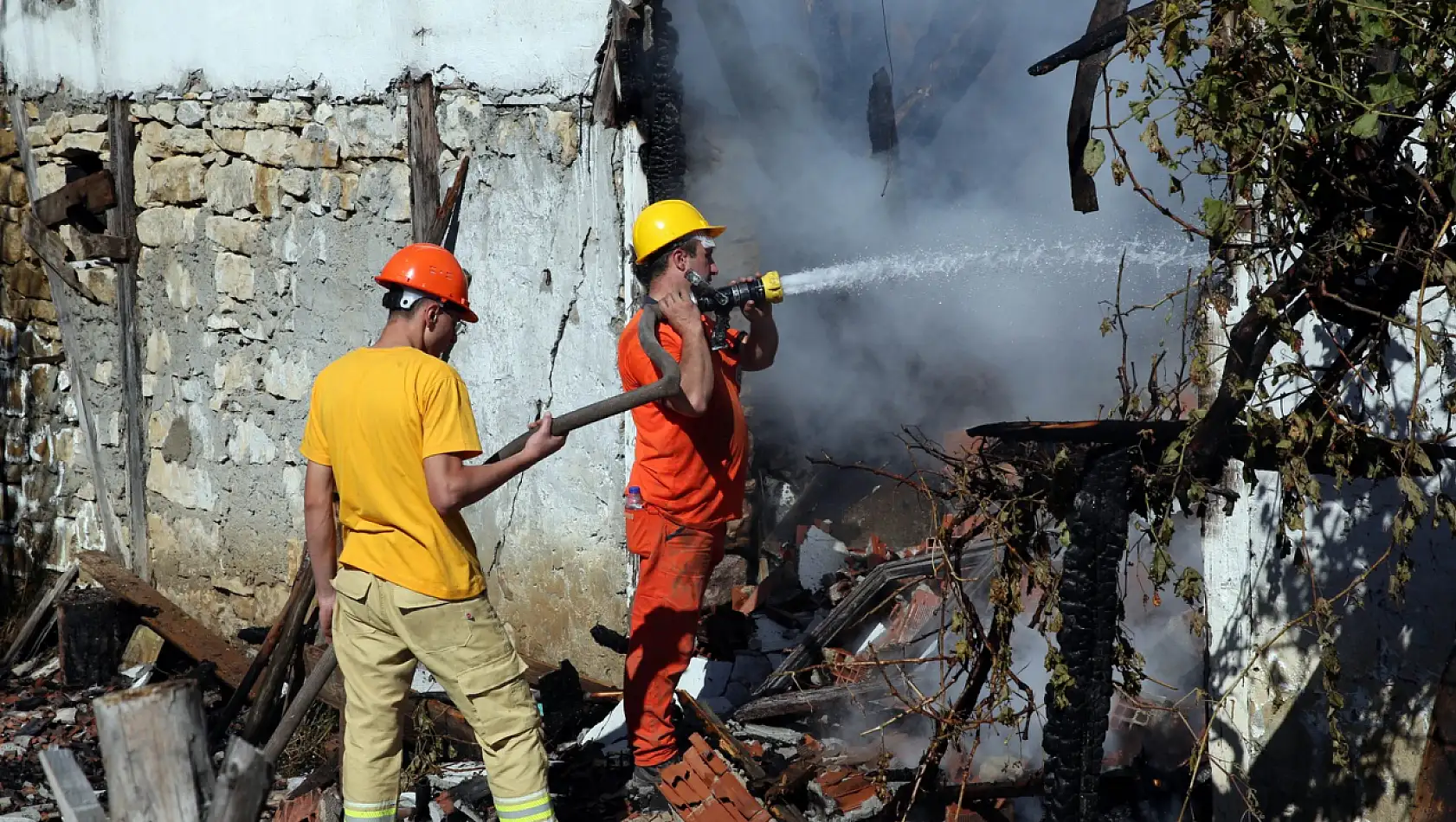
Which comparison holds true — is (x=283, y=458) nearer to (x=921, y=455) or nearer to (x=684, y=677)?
(x=684, y=677)

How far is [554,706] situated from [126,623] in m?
2.83

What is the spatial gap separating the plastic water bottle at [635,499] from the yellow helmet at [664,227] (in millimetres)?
855

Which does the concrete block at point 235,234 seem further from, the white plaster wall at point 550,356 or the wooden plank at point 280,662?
the wooden plank at point 280,662

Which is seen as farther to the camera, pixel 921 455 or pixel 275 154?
pixel 921 455

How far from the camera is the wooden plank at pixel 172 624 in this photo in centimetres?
578

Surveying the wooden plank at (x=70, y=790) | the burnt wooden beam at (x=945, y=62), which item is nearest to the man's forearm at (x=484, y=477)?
the wooden plank at (x=70, y=790)

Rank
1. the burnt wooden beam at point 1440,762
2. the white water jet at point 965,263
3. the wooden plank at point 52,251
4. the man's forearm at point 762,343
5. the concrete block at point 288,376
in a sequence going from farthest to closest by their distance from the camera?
the wooden plank at point 52,251, the white water jet at point 965,263, the concrete block at point 288,376, the man's forearm at point 762,343, the burnt wooden beam at point 1440,762

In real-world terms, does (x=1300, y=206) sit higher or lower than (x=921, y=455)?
higher

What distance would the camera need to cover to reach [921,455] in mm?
7211

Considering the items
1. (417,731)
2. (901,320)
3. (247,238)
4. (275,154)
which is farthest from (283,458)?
(901,320)

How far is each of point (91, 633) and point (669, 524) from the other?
3.80 metres

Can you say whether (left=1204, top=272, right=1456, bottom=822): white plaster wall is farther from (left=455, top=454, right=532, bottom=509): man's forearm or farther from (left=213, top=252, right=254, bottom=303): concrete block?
(left=213, top=252, right=254, bottom=303): concrete block

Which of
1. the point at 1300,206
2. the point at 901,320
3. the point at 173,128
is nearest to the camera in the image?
the point at 1300,206

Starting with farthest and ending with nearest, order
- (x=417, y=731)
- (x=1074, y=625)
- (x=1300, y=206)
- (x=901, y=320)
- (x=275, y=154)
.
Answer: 1. (x=901, y=320)
2. (x=275, y=154)
3. (x=417, y=731)
4. (x=1074, y=625)
5. (x=1300, y=206)
